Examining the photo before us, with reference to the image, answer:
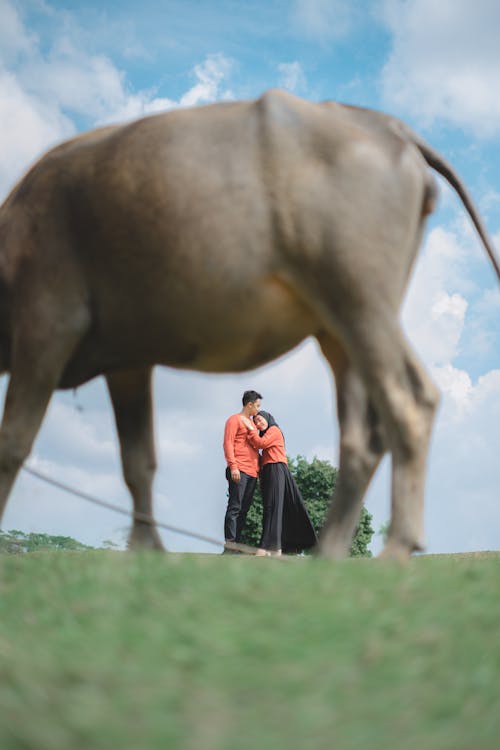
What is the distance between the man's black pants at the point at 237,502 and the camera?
9984mm

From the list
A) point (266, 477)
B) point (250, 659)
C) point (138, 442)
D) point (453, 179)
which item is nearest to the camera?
point (250, 659)

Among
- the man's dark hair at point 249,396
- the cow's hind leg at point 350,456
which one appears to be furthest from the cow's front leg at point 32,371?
the man's dark hair at point 249,396

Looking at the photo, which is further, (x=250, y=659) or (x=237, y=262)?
(x=237, y=262)

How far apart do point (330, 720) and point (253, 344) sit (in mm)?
2220

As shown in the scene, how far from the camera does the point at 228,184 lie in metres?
3.83

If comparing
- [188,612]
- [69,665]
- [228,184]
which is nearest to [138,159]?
[228,184]

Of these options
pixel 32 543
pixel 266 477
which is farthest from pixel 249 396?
pixel 32 543

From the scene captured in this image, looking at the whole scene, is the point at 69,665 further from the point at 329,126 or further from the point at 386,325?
the point at 329,126

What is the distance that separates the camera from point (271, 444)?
9.89m

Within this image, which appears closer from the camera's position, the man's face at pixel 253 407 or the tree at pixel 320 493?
the man's face at pixel 253 407

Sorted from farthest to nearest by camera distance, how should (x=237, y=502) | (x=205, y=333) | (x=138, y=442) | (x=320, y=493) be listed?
1. (x=320, y=493)
2. (x=237, y=502)
3. (x=138, y=442)
4. (x=205, y=333)

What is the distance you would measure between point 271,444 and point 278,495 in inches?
22.4

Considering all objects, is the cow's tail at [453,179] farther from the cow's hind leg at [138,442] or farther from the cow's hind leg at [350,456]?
the cow's hind leg at [138,442]

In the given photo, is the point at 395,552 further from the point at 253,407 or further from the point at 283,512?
the point at 283,512
